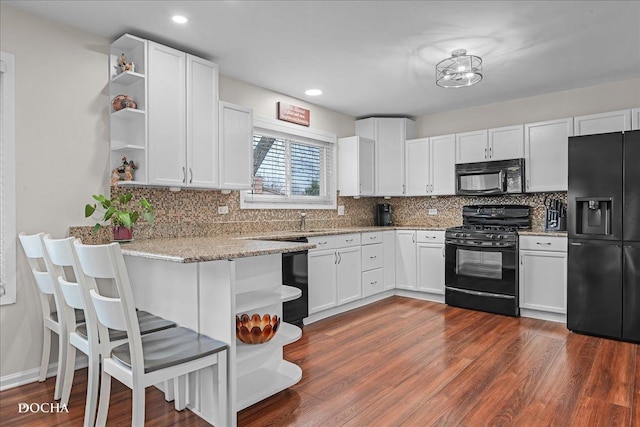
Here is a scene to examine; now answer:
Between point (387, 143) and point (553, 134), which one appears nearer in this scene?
point (553, 134)

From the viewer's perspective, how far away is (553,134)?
410 centimetres

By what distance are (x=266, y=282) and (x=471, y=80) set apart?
7.99ft

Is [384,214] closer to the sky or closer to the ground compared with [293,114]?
closer to the ground

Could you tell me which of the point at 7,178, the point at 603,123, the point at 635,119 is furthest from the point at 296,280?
the point at 635,119

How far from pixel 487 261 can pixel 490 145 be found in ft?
4.51

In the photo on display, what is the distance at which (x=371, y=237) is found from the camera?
15.2 ft

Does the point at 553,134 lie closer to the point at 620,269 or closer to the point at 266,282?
the point at 620,269

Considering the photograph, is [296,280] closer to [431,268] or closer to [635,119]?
[431,268]

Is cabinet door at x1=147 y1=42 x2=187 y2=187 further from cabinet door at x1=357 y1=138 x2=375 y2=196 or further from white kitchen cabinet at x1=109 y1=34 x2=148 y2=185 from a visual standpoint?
cabinet door at x1=357 y1=138 x2=375 y2=196

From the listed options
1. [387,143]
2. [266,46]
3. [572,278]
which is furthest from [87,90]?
[572,278]

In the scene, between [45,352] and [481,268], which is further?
[481,268]

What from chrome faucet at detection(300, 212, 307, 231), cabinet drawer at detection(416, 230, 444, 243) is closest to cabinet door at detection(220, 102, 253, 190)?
chrome faucet at detection(300, 212, 307, 231)

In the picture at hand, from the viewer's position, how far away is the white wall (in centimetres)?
400

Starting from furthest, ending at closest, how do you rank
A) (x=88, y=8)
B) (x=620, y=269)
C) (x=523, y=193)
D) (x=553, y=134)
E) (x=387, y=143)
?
(x=387, y=143) < (x=523, y=193) < (x=553, y=134) < (x=620, y=269) < (x=88, y=8)
